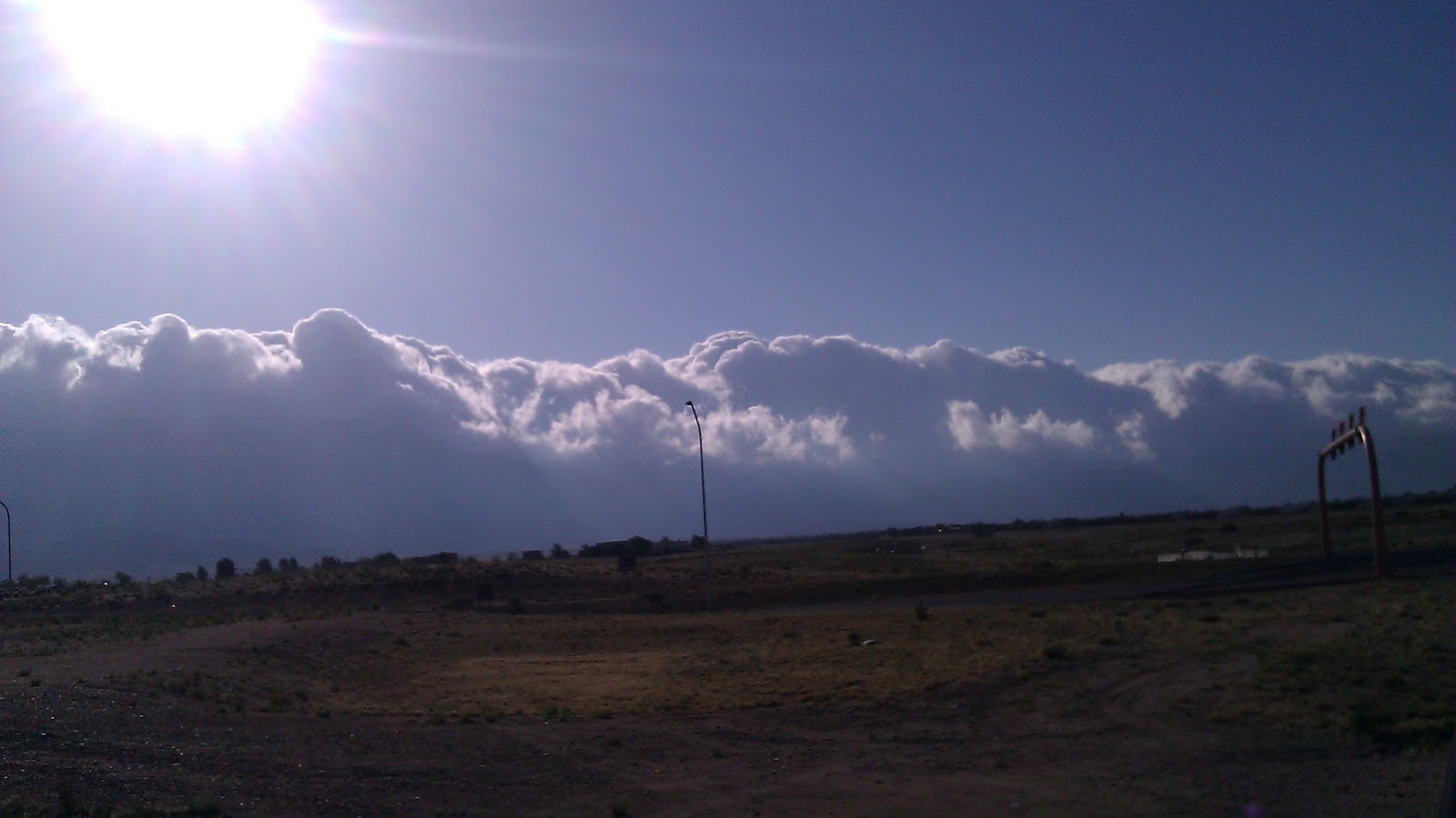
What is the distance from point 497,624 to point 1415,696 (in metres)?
35.7

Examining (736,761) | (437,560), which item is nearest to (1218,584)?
(736,761)

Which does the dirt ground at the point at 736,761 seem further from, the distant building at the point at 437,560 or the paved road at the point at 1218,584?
the distant building at the point at 437,560

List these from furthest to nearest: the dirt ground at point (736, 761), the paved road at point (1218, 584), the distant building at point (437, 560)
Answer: the distant building at point (437, 560)
the paved road at point (1218, 584)
the dirt ground at point (736, 761)

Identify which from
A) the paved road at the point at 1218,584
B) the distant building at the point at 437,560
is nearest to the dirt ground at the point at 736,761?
the paved road at the point at 1218,584

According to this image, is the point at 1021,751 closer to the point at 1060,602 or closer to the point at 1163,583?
the point at 1060,602

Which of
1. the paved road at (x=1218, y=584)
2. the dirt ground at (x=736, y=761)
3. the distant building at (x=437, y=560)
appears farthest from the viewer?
the distant building at (x=437, y=560)

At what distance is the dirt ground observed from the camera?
517 inches

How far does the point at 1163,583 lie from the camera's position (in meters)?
44.2

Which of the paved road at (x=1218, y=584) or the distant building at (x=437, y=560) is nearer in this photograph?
the paved road at (x=1218, y=584)

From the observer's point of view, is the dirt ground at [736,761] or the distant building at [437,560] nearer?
the dirt ground at [736,761]

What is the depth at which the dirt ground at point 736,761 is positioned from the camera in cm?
1314

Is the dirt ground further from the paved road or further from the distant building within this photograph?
the distant building

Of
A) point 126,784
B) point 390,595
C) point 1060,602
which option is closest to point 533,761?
point 126,784

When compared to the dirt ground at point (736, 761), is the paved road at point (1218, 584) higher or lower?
lower
